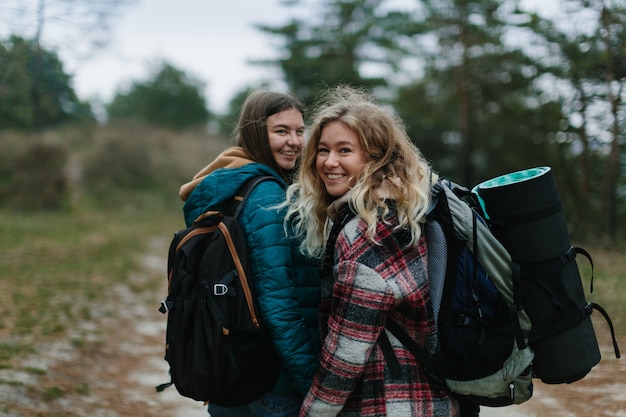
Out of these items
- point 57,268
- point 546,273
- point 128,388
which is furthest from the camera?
point 57,268

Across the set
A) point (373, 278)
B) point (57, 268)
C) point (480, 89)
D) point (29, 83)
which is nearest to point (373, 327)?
point (373, 278)

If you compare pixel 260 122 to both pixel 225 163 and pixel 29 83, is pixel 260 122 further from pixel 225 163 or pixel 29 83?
pixel 29 83

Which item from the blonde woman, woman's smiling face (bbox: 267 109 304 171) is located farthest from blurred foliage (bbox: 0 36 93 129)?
A: the blonde woman

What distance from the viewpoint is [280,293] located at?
6.84ft

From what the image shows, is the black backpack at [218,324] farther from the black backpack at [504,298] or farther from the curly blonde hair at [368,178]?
the black backpack at [504,298]

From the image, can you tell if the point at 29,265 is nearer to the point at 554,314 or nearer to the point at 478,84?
the point at 554,314

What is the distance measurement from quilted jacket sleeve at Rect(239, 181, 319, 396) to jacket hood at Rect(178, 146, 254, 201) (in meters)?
0.32

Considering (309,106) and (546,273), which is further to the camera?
(309,106)

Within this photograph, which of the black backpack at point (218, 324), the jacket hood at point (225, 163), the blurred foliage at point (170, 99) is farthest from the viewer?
the blurred foliage at point (170, 99)

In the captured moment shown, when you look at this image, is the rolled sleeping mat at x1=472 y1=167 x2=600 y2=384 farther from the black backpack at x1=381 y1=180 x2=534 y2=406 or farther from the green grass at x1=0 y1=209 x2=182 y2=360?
the green grass at x1=0 y1=209 x2=182 y2=360

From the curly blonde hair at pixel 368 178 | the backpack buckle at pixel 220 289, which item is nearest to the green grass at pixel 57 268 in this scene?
the backpack buckle at pixel 220 289

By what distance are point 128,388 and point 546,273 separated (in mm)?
3952

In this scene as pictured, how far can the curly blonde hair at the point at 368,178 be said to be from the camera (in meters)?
1.88

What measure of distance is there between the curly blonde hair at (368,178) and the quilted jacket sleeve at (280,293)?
0.09 meters
